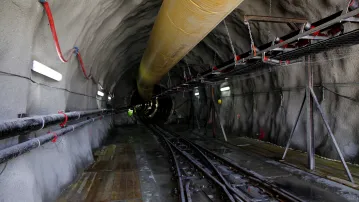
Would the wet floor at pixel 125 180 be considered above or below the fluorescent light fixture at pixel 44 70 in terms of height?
below

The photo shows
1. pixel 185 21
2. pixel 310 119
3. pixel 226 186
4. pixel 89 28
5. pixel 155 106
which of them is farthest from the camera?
pixel 155 106

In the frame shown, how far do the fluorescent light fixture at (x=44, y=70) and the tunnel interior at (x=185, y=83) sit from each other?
16 millimetres

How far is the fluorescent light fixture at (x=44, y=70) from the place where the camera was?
3.63 metres

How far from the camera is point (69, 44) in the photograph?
4.91m

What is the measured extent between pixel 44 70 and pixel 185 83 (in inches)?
315

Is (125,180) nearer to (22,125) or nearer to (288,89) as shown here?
(22,125)

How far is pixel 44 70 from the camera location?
12.8 ft

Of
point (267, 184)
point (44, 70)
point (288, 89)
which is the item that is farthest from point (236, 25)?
point (44, 70)

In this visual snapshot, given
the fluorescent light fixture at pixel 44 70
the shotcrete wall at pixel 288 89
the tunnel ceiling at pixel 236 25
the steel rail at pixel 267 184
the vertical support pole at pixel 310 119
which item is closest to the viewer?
the fluorescent light fixture at pixel 44 70

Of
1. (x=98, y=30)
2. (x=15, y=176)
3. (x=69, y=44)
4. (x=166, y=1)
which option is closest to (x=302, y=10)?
(x=166, y=1)

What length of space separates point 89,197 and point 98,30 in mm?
4184

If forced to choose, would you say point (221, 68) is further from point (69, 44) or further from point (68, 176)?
point (68, 176)

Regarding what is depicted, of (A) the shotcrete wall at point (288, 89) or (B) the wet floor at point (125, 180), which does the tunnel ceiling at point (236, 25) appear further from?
(B) the wet floor at point (125, 180)

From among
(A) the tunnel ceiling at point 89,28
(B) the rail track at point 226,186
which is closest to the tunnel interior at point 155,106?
(A) the tunnel ceiling at point 89,28
